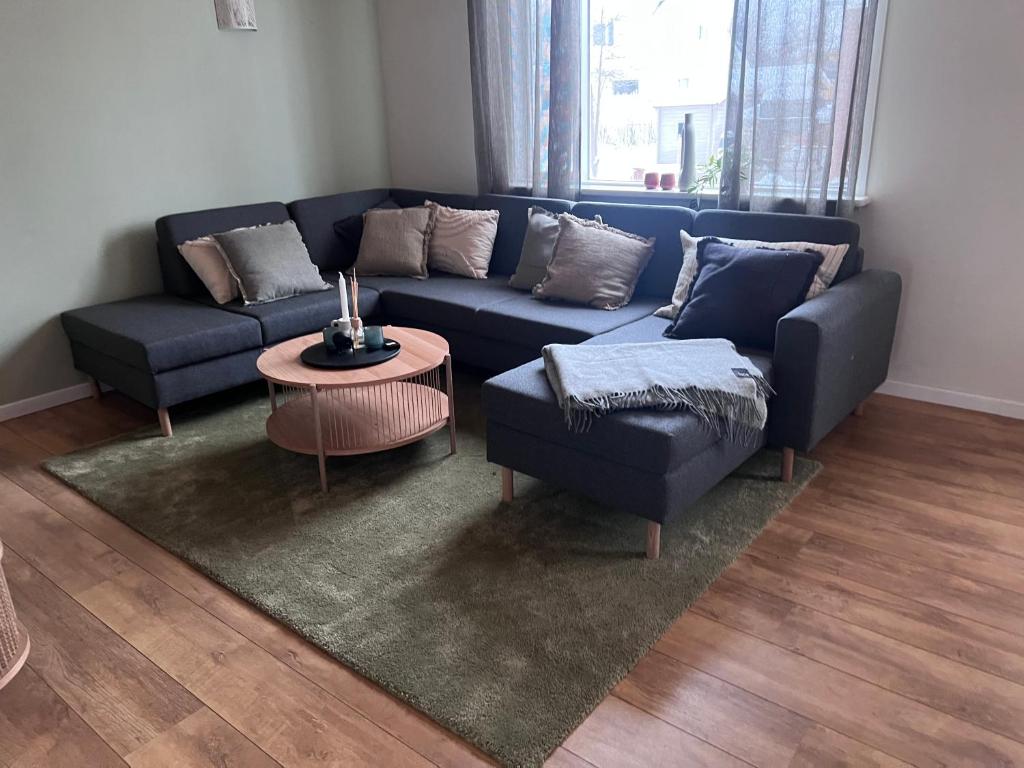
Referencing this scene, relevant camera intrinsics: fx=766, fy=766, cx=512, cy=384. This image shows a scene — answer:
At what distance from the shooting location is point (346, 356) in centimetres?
288

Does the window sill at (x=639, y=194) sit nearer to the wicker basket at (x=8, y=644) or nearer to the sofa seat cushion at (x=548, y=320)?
the sofa seat cushion at (x=548, y=320)

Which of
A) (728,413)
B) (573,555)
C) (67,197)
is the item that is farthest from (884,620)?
(67,197)

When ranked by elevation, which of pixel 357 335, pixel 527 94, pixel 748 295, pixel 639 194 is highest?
pixel 527 94

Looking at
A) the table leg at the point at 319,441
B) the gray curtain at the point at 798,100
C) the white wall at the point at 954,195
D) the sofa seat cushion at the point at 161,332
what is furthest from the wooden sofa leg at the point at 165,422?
the white wall at the point at 954,195

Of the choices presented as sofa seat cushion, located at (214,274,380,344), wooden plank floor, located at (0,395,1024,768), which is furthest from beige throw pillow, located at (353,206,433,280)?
wooden plank floor, located at (0,395,1024,768)

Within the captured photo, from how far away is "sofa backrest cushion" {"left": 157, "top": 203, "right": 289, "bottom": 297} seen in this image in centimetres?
378

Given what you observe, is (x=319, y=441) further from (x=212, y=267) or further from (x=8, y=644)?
(x=212, y=267)

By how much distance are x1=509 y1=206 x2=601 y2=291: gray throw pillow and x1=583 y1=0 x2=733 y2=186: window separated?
0.55 meters

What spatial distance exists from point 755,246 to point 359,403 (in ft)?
5.68

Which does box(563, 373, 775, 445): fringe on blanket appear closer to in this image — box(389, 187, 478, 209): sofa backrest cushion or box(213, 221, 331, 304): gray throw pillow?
box(213, 221, 331, 304): gray throw pillow

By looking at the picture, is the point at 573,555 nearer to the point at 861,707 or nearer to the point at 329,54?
the point at 861,707

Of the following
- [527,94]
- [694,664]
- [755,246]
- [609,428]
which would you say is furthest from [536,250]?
[694,664]

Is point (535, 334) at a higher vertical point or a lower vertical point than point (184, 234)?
lower

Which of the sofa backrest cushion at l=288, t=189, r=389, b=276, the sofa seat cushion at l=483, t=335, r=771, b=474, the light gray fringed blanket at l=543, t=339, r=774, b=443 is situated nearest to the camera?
the sofa seat cushion at l=483, t=335, r=771, b=474
